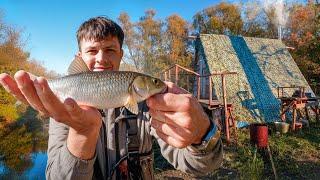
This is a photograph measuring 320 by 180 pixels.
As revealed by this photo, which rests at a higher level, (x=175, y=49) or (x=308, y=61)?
(x=175, y=49)

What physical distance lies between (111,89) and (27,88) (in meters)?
0.50

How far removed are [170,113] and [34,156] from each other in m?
13.5

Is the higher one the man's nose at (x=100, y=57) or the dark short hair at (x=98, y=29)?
the dark short hair at (x=98, y=29)

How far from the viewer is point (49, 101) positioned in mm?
2059

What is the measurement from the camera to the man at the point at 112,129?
80.5 inches

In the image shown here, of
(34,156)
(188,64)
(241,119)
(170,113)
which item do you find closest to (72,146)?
(170,113)

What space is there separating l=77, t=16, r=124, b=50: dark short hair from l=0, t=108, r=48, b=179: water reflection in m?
8.66

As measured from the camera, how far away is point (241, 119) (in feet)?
55.8

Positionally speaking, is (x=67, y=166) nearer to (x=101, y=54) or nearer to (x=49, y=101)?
(x=49, y=101)

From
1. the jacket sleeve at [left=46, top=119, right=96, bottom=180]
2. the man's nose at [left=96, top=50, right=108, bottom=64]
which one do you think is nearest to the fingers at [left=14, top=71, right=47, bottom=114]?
the jacket sleeve at [left=46, top=119, right=96, bottom=180]

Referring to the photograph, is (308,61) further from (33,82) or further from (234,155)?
(33,82)

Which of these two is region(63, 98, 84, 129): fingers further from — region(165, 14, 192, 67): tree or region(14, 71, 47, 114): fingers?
region(165, 14, 192, 67): tree

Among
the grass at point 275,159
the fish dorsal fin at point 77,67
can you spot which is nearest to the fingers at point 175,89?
the fish dorsal fin at point 77,67

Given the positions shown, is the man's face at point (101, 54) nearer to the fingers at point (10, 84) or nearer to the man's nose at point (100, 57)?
the man's nose at point (100, 57)
